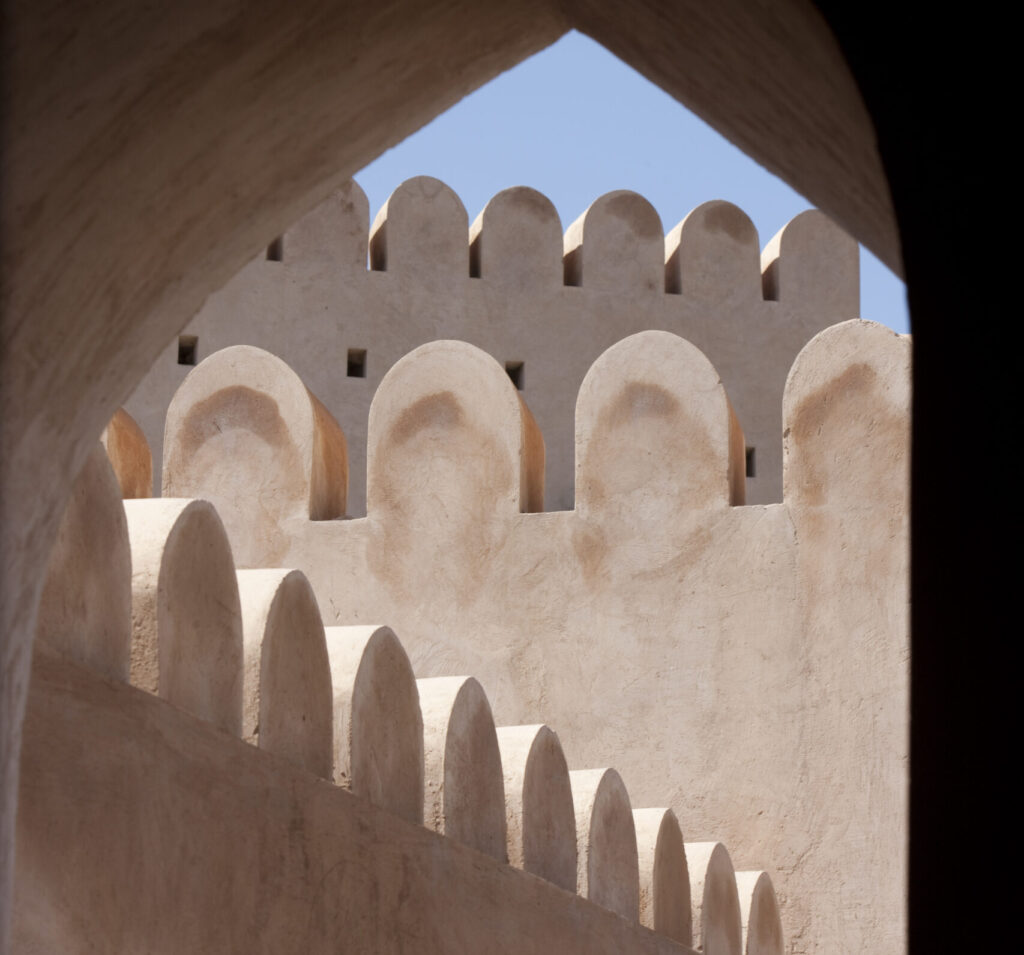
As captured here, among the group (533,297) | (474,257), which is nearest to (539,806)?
(533,297)

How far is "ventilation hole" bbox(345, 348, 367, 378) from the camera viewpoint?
1220cm

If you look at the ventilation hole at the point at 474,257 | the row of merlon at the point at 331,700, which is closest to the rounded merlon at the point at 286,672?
the row of merlon at the point at 331,700

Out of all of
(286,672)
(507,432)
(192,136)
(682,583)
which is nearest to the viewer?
(192,136)

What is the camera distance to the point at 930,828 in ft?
5.68

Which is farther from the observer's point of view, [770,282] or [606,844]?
[770,282]

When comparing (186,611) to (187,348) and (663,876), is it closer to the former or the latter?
(663,876)

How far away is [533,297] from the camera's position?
1249cm

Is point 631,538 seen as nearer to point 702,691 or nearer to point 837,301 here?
point 702,691

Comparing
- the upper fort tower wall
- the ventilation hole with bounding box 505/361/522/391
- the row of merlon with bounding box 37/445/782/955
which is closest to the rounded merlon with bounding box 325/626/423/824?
the row of merlon with bounding box 37/445/782/955

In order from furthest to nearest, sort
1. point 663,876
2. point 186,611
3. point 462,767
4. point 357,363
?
point 357,363, point 663,876, point 462,767, point 186,611

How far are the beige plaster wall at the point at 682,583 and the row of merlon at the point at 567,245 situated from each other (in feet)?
11.1

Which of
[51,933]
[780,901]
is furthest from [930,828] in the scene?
[780,901]

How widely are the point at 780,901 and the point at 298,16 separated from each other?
Answer: 19.8 feet

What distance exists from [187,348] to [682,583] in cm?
482
